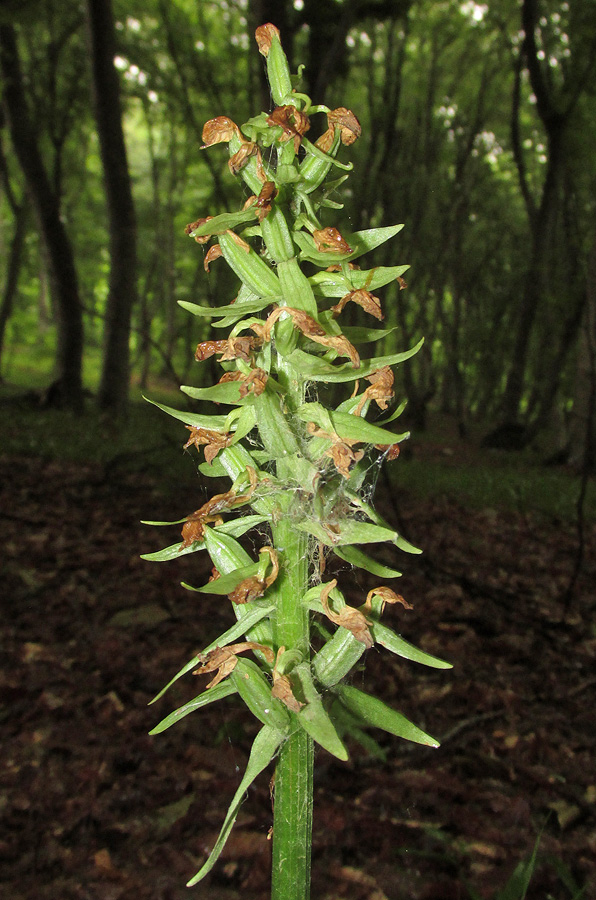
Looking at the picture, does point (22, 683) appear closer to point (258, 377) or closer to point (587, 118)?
point (258, 377)

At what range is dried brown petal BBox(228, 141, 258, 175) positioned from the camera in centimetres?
117

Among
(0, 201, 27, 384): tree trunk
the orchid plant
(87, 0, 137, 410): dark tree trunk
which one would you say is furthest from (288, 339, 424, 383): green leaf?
(0, 201, 27, 384): tree trunk

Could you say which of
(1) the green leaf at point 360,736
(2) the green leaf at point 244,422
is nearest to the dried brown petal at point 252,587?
(2) the green leaf at point 244,422

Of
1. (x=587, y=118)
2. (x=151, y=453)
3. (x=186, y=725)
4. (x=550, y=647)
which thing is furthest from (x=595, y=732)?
(x=587, y=118)

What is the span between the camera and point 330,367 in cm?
109

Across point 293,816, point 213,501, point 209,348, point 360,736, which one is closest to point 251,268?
point 209,348

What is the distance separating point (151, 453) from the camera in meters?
9.62

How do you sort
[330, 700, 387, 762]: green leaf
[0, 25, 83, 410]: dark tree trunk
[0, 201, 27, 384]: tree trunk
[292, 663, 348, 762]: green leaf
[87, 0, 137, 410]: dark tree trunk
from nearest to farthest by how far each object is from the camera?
[292, 663, 348, 762]: green leaf < [330, 700, 387, 762]: green leaf < [87, 0, 137, 410]: dark tree trunk < [0, 25, 83, 410]: dark tree trunk < [0, 201, 27, 384]: tree trunk

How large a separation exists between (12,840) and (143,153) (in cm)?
3453

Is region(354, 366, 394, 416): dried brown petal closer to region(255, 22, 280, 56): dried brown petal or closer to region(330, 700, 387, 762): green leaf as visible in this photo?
region(255, 22, 280, 56): dried brown petal

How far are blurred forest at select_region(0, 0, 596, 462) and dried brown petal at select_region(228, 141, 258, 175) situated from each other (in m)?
4.76

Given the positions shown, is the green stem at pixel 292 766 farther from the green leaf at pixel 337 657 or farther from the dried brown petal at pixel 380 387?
the dried brown petal at pixel 380 387

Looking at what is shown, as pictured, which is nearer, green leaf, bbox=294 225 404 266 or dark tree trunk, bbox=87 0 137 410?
green leaf, bbox=294 225 404 266

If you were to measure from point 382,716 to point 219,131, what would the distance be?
1.12 metres
